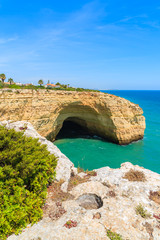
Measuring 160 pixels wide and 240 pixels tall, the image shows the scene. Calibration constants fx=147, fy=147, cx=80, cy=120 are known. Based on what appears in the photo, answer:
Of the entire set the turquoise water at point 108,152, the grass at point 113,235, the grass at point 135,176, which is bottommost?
the turquoise water at point 108,152

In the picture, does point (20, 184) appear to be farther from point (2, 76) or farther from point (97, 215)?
point (2, 76)

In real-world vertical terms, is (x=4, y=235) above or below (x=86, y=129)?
above

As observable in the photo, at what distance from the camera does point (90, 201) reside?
8078mm

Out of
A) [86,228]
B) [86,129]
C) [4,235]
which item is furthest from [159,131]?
[4,235]

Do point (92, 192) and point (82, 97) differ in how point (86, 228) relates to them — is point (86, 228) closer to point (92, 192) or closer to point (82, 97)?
point (92, 192)

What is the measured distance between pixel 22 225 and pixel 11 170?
2.30m

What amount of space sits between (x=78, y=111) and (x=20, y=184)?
23.0 m

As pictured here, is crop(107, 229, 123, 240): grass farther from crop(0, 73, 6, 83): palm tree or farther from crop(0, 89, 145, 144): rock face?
crop(0, 73, 6, 83): palm tree

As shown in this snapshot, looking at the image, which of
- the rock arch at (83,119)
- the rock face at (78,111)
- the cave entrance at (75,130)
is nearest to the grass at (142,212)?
the rock face at (78,111)

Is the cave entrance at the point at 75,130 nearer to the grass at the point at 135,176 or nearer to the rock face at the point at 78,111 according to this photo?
the rock face at the point at 78,111

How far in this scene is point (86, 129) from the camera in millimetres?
34031

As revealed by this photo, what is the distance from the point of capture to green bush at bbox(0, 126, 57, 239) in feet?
19.0

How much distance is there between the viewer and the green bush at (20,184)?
579cm

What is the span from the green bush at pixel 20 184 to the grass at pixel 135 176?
16.6 ft
